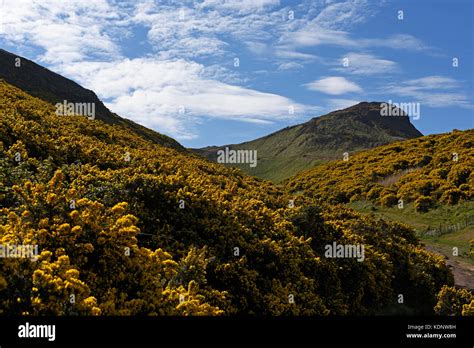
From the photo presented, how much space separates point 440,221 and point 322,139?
269ft

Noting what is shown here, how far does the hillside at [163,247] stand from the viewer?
6.61 m

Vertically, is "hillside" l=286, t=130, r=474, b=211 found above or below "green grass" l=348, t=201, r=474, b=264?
above

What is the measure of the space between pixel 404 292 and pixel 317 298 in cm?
588

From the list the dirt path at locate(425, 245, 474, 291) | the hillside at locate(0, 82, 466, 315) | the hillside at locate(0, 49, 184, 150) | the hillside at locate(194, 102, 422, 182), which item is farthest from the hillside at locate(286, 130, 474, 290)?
the hillside at locate(194, 102, 422, 182)

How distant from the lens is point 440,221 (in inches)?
1113

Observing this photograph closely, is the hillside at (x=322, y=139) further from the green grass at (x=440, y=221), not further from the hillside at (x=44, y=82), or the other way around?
the green grass at (x=440, y=221)

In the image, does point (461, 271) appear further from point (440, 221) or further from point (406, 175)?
point (406, 175)

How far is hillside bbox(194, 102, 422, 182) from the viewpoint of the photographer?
87.0 meters

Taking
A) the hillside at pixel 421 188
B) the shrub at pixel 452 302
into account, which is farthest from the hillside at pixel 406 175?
the shrub at pixel 452 302

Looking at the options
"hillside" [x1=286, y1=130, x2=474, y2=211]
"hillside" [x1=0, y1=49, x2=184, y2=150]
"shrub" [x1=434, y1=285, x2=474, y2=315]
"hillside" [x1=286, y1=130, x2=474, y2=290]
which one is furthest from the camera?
"hillside" [x1=0, y1=49, x2=184, y2=150]

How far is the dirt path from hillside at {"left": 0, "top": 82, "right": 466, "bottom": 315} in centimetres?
117

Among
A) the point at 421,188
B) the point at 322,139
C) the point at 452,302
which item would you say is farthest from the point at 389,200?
the point at 322,139

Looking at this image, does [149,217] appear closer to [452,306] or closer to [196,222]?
[196,222]

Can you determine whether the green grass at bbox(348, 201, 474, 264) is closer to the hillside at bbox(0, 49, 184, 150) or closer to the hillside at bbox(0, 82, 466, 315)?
the hillside at bbox(0, 82, 466, 315)
